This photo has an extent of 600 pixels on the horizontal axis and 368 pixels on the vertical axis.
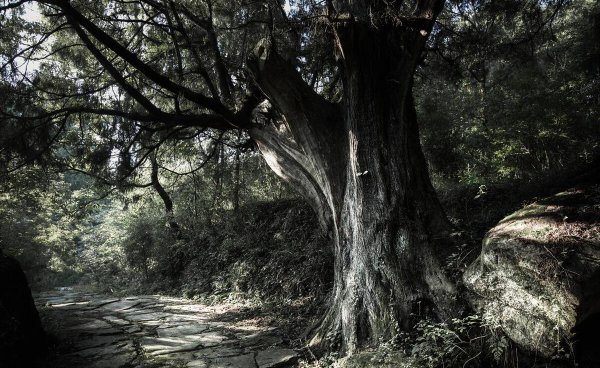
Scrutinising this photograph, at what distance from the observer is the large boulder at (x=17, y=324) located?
11.0 feet

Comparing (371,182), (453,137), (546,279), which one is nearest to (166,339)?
(371,182)

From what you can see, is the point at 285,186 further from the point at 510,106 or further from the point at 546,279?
the point at 546,279

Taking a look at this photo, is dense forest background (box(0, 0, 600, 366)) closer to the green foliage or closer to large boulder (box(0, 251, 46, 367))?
the green foliage

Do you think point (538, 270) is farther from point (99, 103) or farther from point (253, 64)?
point (99, 103)

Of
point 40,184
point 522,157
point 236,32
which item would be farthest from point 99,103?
point 522,157

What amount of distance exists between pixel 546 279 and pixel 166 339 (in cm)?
452

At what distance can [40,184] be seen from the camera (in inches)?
314

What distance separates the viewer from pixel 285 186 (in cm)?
1059

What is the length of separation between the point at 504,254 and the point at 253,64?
10.4ft

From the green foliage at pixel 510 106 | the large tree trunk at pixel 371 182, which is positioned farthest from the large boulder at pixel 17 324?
the green foliage at pixel 510 106

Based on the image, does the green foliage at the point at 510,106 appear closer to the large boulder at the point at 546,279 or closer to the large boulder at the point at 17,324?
the large boulder at the point at 546,279

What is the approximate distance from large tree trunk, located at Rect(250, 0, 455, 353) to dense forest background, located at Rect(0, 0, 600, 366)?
1.61 feet

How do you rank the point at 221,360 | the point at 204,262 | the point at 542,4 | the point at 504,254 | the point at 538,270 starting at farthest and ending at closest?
the point at 204,262
the point at 542,4
the point at 221,360
the point at 504,254
the point at 538,270

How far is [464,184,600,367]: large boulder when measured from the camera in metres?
2.51
